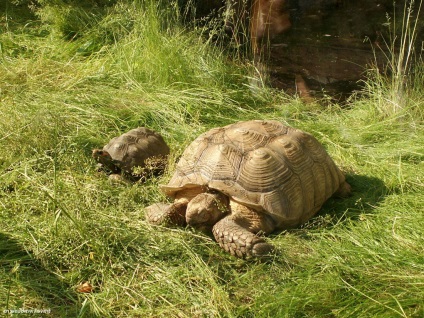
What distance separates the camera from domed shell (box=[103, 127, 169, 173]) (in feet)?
13.3

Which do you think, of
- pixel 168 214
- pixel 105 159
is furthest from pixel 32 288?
pixel 105 159

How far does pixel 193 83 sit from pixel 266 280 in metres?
3.24

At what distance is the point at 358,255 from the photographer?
2.84 metres

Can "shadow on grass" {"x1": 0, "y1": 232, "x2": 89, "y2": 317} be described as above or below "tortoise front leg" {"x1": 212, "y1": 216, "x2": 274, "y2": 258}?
Answer: above

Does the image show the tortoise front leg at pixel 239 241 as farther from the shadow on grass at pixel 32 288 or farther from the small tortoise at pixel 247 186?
the shadow on grass at pixel 32 288

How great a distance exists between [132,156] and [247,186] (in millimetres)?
1155

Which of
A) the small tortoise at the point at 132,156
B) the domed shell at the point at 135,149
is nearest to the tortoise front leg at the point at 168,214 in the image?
the small tortoise at the point at 132,156

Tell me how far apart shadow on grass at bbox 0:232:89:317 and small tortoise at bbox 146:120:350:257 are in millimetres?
728

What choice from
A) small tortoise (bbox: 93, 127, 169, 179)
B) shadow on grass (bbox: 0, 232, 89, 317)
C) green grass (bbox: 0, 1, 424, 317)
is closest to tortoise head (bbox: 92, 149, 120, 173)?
small tortoise (bbox: 93, 127, 169, 179)

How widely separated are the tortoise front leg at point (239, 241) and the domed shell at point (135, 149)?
1.16 metres

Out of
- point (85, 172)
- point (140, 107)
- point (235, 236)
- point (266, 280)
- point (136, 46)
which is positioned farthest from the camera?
point (136, 46)

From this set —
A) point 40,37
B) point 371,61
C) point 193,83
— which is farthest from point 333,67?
point 40,37

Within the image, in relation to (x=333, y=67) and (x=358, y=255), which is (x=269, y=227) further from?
(x=333, y=67)

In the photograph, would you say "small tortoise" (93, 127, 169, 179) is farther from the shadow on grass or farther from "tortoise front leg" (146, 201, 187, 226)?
the shadow on grass
